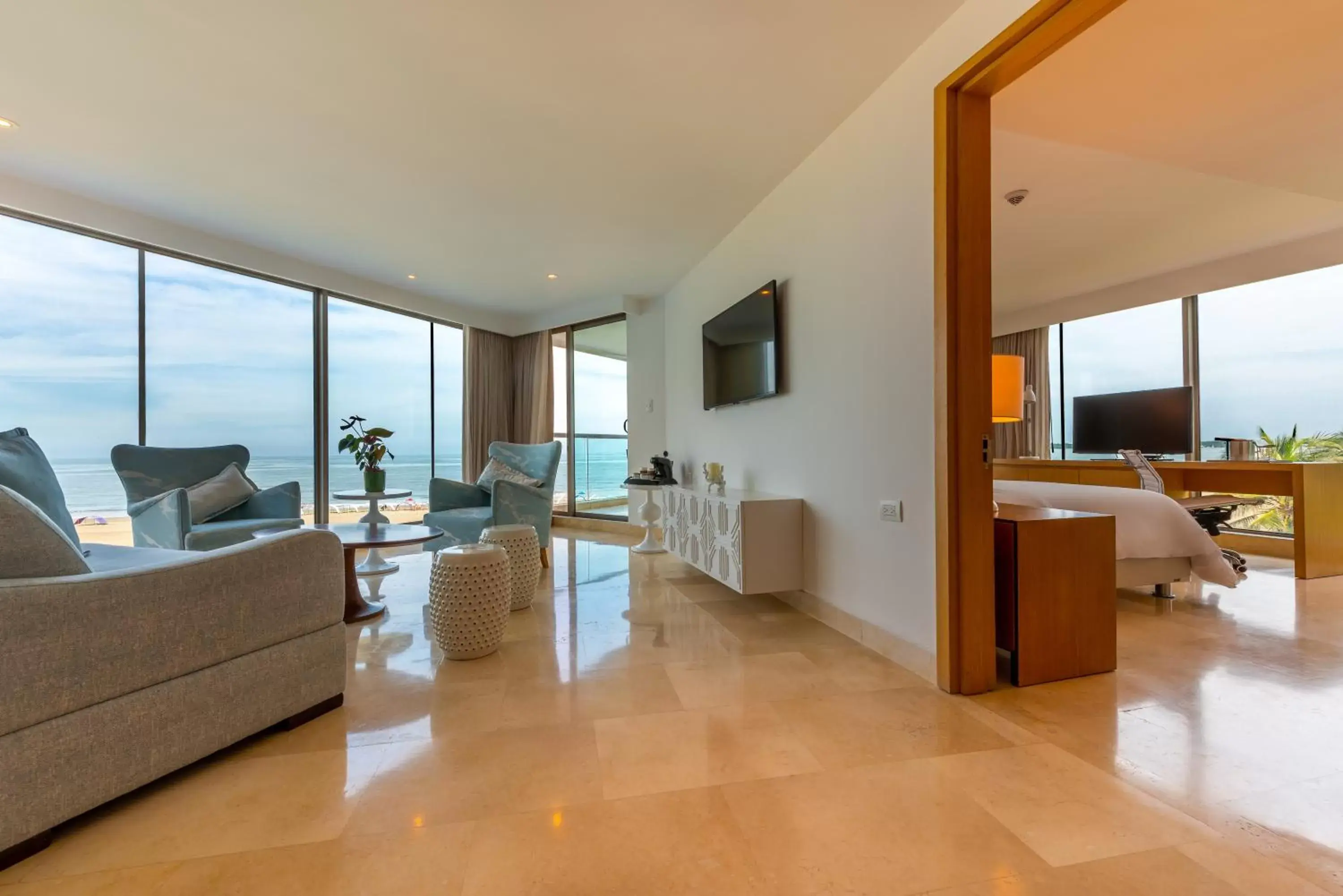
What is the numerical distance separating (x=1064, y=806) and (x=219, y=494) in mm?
4498

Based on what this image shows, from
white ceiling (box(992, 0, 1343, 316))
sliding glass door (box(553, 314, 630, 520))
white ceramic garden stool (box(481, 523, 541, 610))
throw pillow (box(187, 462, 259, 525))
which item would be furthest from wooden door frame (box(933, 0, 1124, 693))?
sliding glass door (box(553, 314, 630, 520))

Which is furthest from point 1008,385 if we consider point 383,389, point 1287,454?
point 383,389

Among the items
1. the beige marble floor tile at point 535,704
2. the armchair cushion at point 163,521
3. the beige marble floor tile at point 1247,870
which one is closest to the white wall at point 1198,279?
the beige marble floor tile at point 1247,870

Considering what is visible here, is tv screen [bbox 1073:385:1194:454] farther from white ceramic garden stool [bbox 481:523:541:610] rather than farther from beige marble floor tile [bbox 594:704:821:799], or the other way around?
white ceramic garden stool [bbox 481:523:541:610]

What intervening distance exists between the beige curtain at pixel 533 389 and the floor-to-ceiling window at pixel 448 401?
0.68 metres

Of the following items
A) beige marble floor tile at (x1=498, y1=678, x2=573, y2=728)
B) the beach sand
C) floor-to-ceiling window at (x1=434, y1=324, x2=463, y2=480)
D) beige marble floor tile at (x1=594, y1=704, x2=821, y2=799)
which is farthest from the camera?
floor-to-ceiling window at (x1=434, y1=324, x2=463, y2=480)

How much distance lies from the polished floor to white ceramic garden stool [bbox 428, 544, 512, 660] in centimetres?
10

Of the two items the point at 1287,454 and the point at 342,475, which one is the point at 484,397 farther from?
the point at 1287,454

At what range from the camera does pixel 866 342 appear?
2.54m

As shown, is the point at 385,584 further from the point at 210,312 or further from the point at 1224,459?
the point at 1224,459

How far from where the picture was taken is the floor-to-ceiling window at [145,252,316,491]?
4133 mm

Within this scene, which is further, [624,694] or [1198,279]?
[1198,279]

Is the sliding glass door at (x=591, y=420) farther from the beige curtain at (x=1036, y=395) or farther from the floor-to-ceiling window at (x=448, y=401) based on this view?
the beige curtain at (x=1036, y=395)

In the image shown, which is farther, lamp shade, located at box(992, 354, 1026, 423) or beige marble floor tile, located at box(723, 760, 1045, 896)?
lamp shade, located at box(992, 354, 1026, 423)
